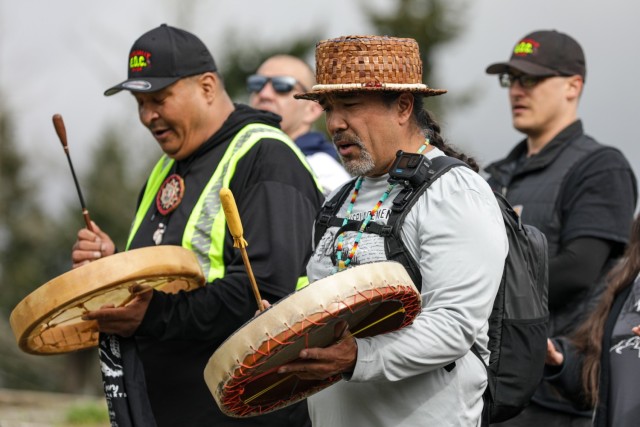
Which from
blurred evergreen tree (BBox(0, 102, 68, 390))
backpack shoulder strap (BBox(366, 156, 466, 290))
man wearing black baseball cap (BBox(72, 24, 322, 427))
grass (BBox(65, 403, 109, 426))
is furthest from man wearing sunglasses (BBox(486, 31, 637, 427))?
blurred evergreen tree (BBox(0, 102, 68, 390))

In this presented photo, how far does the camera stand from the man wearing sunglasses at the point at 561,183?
207 inches

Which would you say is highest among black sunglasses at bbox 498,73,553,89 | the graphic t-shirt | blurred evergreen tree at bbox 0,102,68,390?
black sunglasses at bbox 498,73,553,89

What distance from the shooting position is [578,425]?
5.23m

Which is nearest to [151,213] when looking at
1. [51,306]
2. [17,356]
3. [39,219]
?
[51,306]

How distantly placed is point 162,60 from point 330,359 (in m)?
2.04

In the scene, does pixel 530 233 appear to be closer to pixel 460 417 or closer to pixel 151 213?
pixel 460 417

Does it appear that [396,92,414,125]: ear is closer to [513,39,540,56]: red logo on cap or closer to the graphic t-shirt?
the graphic t-shirt

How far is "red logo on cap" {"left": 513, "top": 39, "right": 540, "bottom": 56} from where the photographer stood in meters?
5.89

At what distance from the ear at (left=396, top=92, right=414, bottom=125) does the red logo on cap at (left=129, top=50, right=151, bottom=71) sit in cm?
151

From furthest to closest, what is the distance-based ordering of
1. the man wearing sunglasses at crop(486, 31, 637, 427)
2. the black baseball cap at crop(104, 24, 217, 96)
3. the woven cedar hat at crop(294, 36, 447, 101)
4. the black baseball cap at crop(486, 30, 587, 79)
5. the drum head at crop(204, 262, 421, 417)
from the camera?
the black baseball cap at crop(486, 30, 587, 79), the man wearing sunglasses at crop(486, 31, 637, 427), the black baseball cap at crop(104, 24, 217, 96), the woven cedar hat at crop(294, 36, 447, 101), the drum head at crop(204, 262, 421, 417)

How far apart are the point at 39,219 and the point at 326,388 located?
21453 mm

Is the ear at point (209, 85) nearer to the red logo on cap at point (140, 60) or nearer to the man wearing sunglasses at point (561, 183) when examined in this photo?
the red logo on cap at point (140, 60)

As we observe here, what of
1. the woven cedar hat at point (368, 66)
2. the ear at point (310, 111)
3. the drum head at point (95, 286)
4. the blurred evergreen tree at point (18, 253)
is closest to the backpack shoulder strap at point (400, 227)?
the woven cedar hat at point (368, 66)

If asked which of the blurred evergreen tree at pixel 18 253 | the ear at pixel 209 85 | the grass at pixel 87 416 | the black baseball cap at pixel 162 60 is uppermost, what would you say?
the black baseball cap at pixel 162 60
